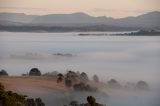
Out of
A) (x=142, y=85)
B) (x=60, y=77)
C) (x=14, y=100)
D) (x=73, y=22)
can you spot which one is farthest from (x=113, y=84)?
(x=14, y=100)

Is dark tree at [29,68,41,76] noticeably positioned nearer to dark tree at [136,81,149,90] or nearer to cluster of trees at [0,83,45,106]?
cluster of trees at [0,83,45,106]

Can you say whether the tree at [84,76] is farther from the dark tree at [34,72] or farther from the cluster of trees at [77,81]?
the dark tree at [34,72]

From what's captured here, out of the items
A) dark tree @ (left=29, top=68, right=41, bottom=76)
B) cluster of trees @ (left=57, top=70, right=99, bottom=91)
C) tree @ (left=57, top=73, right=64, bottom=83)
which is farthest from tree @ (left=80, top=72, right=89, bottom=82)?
dark tree @ (left=29, top=68, right=41, bottom=76)

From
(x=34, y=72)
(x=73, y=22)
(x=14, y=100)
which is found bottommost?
(x=14, y=100)

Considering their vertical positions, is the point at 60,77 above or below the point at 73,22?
below

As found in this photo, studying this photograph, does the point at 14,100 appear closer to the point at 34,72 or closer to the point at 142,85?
the point at 34,72
